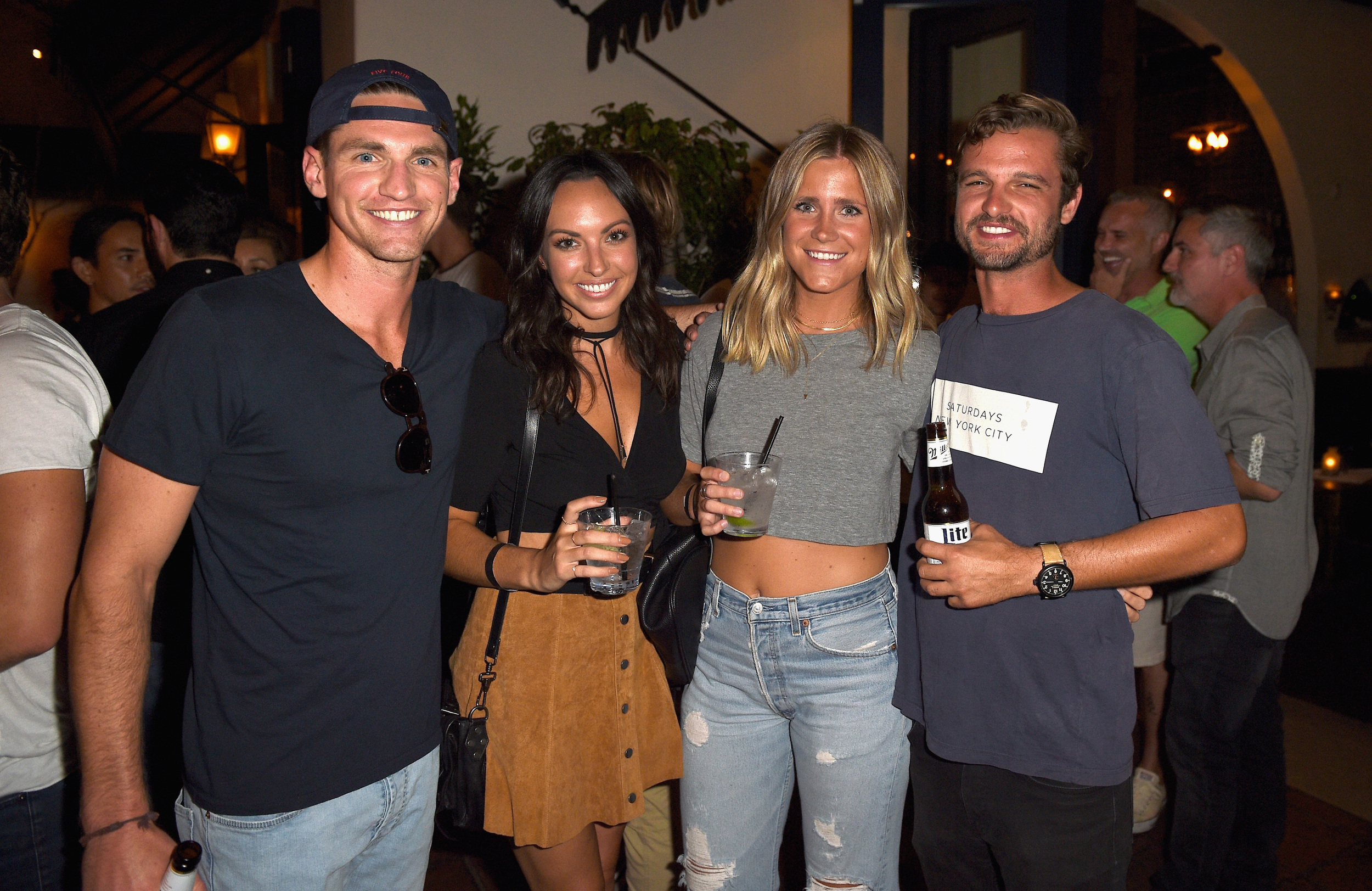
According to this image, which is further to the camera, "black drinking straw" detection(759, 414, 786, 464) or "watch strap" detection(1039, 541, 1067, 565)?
"black drinking straw" detection(759, 414, 786, 464)

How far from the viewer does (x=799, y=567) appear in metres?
2.10

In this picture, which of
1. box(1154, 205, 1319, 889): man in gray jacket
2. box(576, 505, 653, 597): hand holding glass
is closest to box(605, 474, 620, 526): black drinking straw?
box(576, 505, 653, 597): hand holding glass

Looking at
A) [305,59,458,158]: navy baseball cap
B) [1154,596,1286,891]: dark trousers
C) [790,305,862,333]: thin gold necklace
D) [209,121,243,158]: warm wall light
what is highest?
[209,121,243,158]: warm wall light

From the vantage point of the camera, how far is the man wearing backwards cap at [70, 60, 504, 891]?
151cm

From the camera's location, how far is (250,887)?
5.39ft

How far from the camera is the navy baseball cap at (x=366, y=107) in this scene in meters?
1.78

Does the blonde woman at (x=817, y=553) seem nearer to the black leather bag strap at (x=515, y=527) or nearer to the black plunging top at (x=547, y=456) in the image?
the black plunging top at (x=547, y=456)

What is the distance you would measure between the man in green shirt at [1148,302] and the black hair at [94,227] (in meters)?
4.65

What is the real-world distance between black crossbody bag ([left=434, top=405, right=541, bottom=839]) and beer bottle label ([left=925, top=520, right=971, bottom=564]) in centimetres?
92

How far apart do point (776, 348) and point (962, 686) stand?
2.94 feet

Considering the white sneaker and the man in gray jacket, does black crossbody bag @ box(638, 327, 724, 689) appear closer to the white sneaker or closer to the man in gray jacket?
the man in gray jacket

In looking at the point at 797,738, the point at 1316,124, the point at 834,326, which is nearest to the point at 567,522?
the point at 797,738

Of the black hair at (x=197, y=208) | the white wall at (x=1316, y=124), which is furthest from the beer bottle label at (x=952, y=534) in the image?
the white wall at (x=1316, y=124)

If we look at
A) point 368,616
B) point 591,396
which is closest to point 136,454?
point 368,616
